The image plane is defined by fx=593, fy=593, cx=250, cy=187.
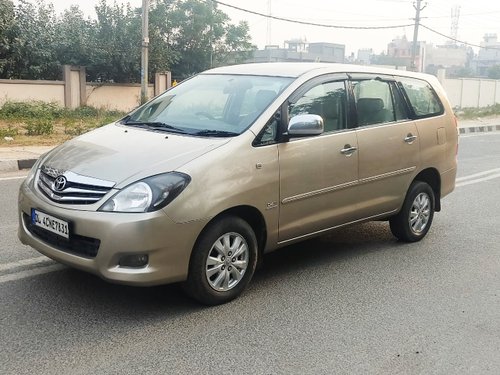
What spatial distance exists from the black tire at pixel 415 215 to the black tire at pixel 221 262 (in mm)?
2083

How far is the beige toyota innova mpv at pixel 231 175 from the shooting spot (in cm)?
362

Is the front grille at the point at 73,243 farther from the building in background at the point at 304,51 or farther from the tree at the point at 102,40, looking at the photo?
the building in background at the point at 304,51

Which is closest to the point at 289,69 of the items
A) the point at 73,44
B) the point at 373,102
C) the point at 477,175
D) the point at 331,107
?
the point at 331,107

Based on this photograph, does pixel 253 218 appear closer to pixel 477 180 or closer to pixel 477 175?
pixel 477 180

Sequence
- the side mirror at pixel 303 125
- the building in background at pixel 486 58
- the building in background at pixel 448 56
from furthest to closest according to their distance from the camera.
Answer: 1. the building in background at pixel 448 56
2. the building in background at pixel 486 58
3. the side mirror at pixel 303 125

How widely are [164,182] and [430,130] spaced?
320 centimetres

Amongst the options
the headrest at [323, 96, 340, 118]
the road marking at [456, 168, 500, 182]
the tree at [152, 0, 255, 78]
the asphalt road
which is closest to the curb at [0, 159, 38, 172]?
the asphalt road

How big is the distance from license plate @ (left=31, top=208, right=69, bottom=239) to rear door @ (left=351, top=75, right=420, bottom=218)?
248 cm

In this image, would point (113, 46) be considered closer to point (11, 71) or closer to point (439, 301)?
point (11, 71)

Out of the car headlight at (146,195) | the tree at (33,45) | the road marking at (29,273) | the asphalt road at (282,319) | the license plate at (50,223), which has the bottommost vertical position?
the asphalt road at (282,319)

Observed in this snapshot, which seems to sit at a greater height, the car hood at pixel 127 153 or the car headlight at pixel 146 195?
the car hood at pixel 127 153

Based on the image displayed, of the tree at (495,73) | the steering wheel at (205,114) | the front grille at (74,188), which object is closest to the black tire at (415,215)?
the steering wheel at (205,114)

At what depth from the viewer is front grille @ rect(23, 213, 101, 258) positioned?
3609 mm

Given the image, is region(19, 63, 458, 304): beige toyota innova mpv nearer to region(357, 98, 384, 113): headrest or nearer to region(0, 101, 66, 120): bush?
region(357, 98, 384, 113): headrest
